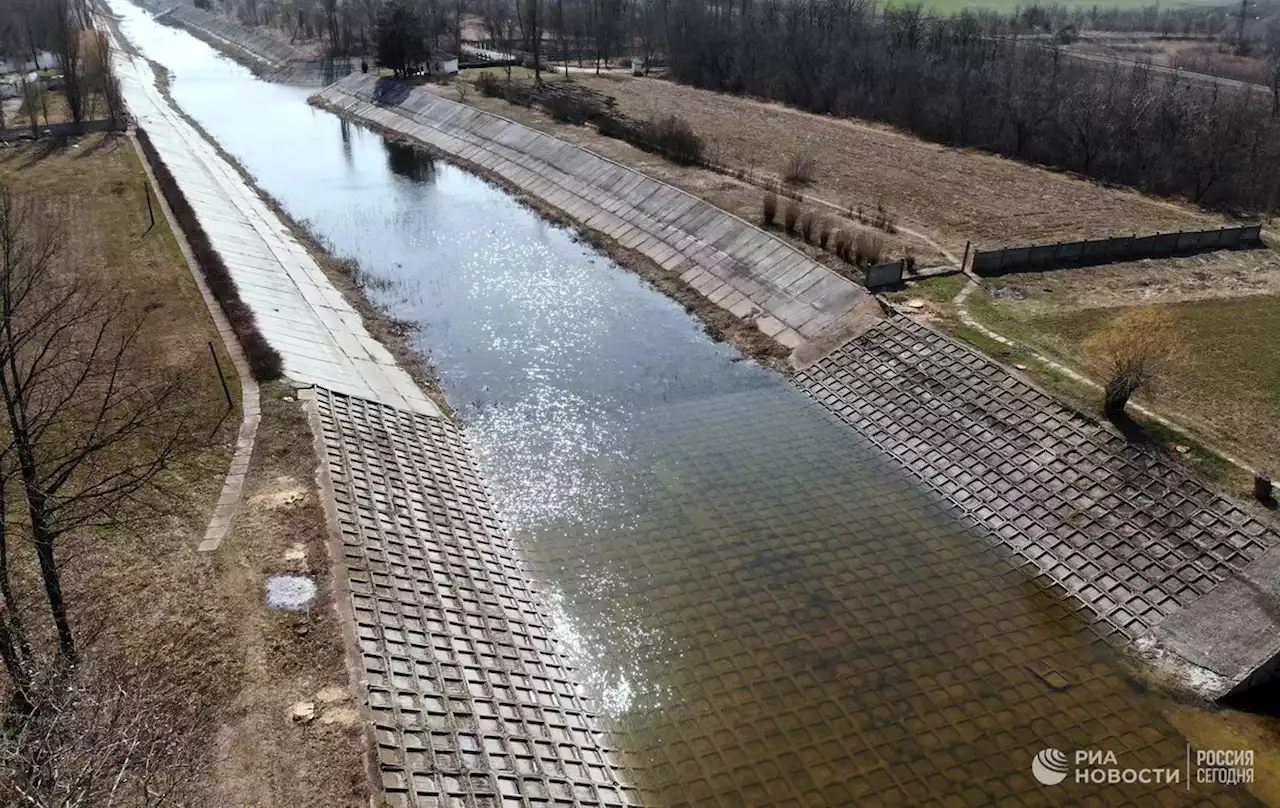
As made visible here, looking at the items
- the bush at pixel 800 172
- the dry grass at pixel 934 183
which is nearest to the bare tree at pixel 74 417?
the dry grass at pixel 934 183

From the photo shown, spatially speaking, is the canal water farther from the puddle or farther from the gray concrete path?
the gray concrete path

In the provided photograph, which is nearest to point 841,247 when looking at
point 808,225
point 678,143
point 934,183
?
point 808,225

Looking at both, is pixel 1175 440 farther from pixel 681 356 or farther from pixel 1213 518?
pixel 681 356

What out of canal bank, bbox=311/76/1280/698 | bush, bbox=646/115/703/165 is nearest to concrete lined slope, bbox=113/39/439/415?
canal bank, bbox=311/76/1280/698

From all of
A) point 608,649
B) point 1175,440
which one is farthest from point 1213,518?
point 608,649

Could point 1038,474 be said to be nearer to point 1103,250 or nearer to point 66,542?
point 1103,250

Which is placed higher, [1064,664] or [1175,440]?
[1175,440]

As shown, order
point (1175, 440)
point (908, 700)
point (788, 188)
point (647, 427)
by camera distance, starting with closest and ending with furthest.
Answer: point (908, 700) → point (1175, 440) → point (647, 427) → point (788, 188)
